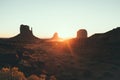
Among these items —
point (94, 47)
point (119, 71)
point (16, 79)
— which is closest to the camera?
point (16, 79)

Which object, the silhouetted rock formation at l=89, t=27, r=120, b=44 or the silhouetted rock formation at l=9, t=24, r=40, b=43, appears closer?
the silhouetted rock formation at l=89, t=27, r=120, b=44

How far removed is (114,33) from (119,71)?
3438cm

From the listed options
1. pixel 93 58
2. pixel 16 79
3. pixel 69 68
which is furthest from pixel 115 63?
pixel 16 79

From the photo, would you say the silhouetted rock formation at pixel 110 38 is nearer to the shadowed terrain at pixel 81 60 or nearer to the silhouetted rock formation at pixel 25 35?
the shadowed terrain at pixel 81 60

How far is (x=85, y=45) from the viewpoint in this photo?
333ft

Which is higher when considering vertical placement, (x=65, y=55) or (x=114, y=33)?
(x=114, y=33)

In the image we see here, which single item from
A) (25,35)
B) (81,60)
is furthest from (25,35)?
(81,60)

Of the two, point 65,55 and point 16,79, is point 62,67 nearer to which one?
point 65,55

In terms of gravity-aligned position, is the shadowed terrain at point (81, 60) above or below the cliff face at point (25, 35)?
below

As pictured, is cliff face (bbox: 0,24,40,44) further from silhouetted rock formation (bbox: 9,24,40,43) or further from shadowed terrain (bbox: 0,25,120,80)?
shadowed terrain (bbox: 0,25,120,80)

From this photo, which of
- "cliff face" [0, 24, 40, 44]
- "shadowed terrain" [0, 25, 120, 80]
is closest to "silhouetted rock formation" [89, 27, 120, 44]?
"shadowed terrain" [0, 25, 120, 80]

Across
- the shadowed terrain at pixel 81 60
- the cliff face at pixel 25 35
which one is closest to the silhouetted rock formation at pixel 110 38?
the shadowed terrain at pixel 81 60

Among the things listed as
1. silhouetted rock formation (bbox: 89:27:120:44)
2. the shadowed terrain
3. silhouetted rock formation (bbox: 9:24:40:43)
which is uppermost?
silhouetted rock formation (bbox: 9:24:40:43)

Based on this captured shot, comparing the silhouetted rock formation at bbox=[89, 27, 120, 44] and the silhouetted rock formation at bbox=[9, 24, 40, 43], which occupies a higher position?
the silhouetted rock formation at bbox=[9, 24, 40, 43]
